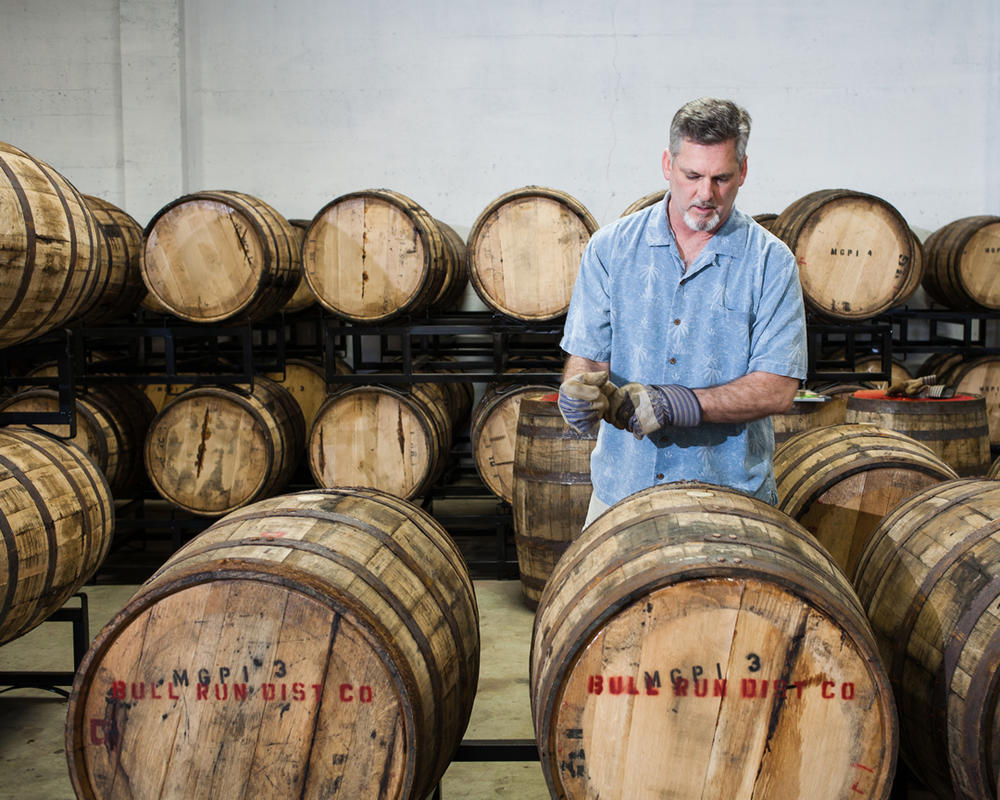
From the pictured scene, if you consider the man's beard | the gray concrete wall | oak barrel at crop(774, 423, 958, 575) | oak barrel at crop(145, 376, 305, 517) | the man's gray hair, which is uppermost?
the gray concrete wall

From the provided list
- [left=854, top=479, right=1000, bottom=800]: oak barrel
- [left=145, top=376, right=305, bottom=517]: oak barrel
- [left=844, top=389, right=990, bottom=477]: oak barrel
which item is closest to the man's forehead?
[left=854, top=479, right=1000, bottom=800]: oak barrel

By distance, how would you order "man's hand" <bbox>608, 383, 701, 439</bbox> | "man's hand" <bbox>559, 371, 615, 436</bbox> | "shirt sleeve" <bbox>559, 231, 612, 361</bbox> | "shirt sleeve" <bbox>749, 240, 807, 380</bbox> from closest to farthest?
1. "man's hand" <bbox>559, 371, 615, 436</bbox>
2. "man's hand" <bbox>608, 383, 701, 439</bbox>
3. "shirt sleeve" <bbox>749, 240, 807, 380</bbox>
4. "shirt sleeve" <bbox>559, 231, 612, 361</bbox>

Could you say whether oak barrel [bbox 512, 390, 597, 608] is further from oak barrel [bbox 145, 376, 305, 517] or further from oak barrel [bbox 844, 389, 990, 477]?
oak barrel [bbox 145, 376, 305, 517]

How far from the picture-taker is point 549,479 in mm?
4195

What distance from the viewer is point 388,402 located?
5414 millimetres

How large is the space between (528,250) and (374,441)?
4.91 feet

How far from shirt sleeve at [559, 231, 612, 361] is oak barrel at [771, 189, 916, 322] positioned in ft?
10.7

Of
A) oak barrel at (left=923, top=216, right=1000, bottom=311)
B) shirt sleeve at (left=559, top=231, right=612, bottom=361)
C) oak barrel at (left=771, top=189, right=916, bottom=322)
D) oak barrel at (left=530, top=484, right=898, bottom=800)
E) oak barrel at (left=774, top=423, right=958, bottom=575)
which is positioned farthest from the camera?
oak barrel at (left=923, top=216, right=1000, bottom=311)

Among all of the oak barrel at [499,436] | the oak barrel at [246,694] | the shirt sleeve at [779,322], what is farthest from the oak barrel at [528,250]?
the oak barrel at [246,694]

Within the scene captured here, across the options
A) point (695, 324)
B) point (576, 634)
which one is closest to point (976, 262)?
point (695, 324)

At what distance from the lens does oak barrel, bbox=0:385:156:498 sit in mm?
5324

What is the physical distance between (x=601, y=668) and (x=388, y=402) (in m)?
3.88

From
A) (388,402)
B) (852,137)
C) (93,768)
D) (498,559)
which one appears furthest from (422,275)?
(852,137)

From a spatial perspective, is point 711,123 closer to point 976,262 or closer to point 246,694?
point 246,694
